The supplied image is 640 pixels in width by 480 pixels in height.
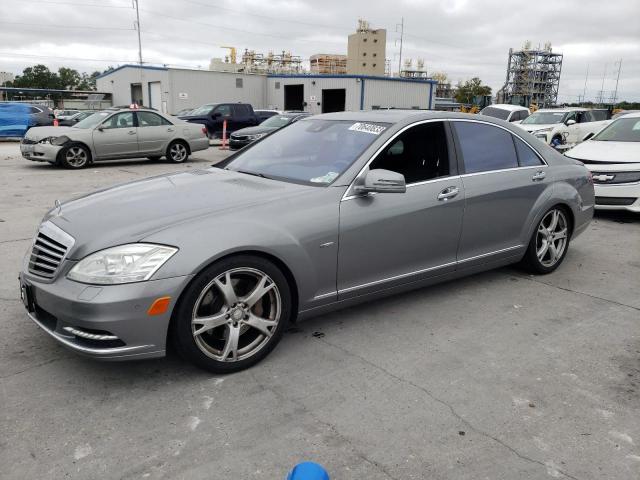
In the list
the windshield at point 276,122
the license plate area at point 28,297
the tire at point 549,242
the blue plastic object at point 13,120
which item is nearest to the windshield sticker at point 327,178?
the license plate area at point 28,297

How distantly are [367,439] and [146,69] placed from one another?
4417 centimetres

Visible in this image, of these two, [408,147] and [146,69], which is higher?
[146,69]

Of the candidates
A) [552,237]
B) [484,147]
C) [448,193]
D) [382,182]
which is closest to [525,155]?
[484,147]

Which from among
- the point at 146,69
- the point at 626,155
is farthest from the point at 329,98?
the point at 626,155

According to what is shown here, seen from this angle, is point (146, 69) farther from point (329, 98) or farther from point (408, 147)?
point (408, 147)

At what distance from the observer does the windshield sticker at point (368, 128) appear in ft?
13.2

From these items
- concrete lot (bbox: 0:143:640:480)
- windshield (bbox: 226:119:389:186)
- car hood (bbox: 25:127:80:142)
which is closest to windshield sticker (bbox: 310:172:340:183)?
windshield (bbox: 226:119:389:186)

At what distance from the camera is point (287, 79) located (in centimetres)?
4184

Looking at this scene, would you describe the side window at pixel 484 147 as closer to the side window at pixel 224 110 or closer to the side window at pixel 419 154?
the side window at pixel 419 154

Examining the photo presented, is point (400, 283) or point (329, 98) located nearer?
point (400, 283)

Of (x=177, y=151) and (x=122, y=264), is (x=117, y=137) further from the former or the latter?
(x=122, y=264)

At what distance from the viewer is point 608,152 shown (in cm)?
839

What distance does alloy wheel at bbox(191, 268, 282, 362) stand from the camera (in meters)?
3.06

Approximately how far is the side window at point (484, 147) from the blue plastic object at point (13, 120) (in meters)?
22.1
